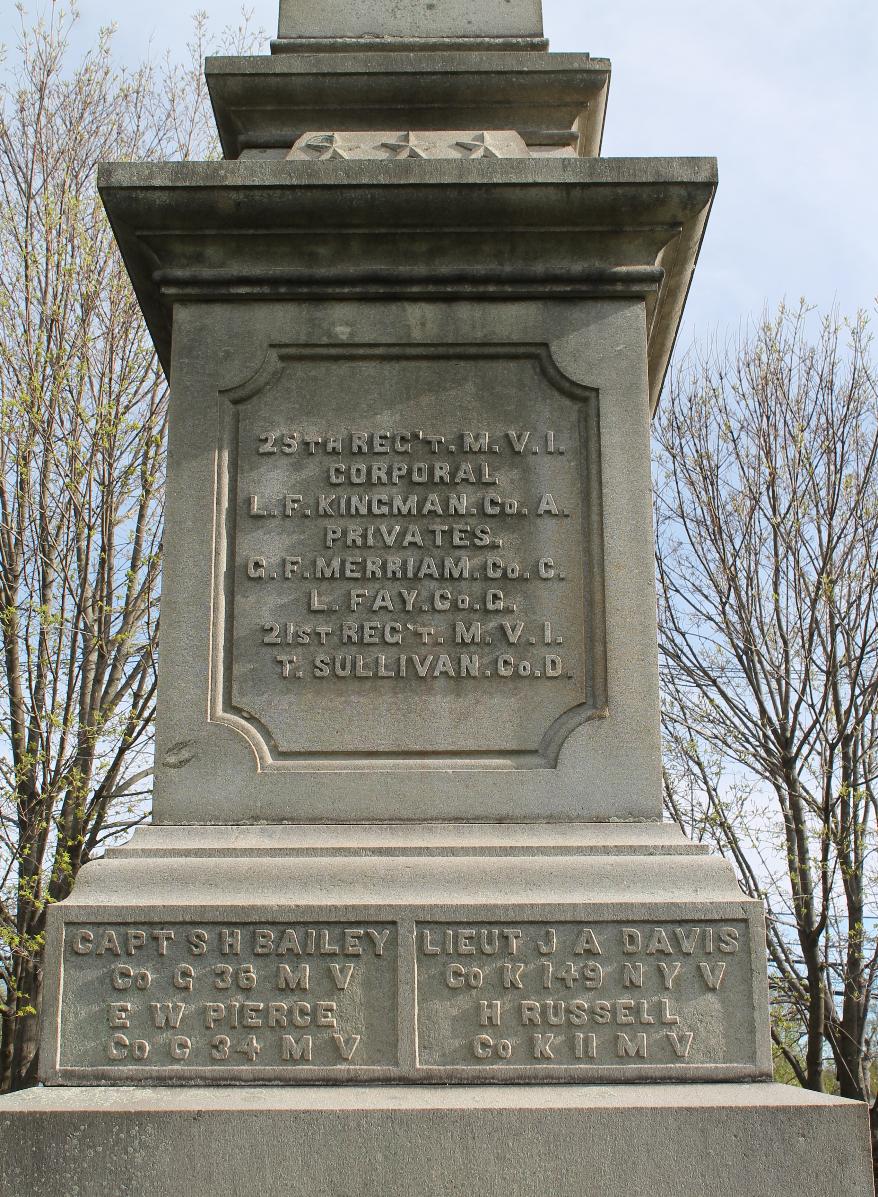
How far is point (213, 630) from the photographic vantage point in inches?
163

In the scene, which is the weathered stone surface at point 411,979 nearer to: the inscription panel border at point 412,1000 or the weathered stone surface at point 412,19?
the inscription panel border at point 412,1000

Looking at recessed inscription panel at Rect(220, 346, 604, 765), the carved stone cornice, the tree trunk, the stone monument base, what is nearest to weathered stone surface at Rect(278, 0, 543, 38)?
the carved stone cornice

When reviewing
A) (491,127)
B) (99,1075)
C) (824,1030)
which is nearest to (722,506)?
(824,1030)

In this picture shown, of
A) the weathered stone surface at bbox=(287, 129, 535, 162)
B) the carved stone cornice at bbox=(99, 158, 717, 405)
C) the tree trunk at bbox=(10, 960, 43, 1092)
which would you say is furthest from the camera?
the tree trunk at bbox=(10, 960, 43, 1092)

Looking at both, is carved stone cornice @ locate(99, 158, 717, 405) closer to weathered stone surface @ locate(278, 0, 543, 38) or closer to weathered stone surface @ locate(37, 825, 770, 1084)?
weathered stone surface @ locate(278, 0, 543, 38)

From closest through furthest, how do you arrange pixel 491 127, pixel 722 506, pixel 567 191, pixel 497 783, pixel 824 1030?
pixel 497 783
pixel 567 191
pixel 491 127
pixel 824 1030
pixel 722 506

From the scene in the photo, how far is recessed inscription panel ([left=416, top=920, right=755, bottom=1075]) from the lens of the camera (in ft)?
11.7

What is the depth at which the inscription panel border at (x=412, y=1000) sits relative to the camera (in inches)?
140

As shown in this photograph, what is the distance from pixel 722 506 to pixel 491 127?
10257 mm

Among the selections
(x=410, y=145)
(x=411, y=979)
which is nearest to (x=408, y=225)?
(x=410, y=145)

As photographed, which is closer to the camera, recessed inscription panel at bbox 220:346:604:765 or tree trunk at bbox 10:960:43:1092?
recessed inscription panel at bbox 220:346:604:765

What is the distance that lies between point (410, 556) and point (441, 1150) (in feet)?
6.27

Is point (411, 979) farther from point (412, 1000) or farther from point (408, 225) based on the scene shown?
point (408, 225)

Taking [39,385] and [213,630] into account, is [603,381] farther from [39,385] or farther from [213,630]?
[39,385]
